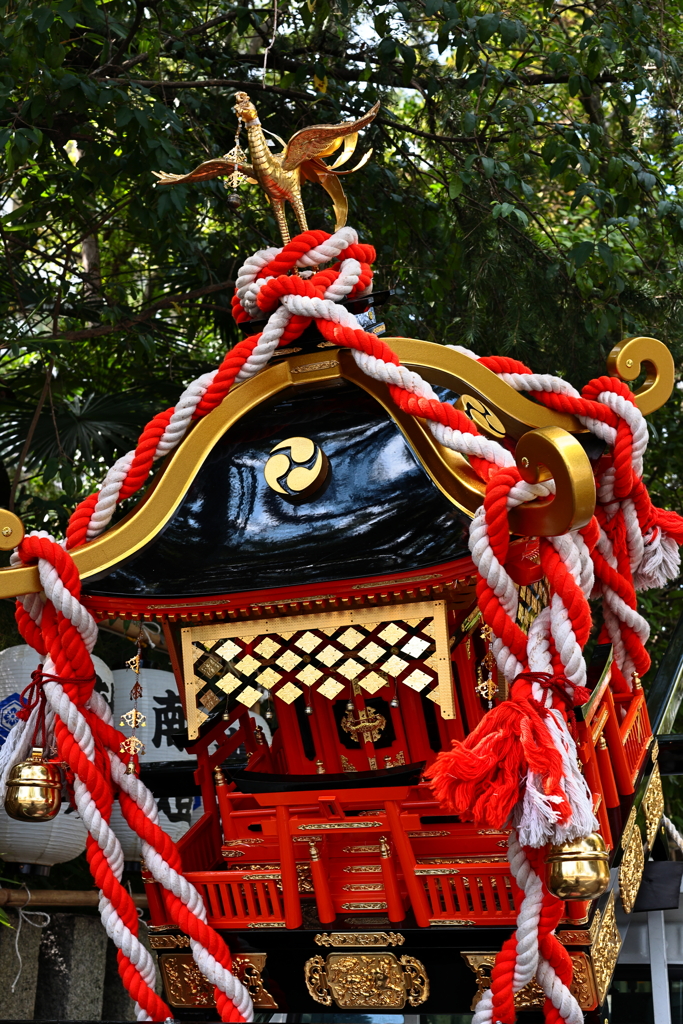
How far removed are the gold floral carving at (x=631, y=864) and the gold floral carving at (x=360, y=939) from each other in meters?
0.85

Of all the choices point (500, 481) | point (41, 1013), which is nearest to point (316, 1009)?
point (500, 481)

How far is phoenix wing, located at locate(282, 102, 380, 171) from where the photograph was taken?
3.58 metres

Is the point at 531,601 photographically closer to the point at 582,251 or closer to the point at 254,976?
the point at 254,976

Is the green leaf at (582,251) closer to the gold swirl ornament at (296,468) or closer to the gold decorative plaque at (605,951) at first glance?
the gold swirl ornament at (296,468)

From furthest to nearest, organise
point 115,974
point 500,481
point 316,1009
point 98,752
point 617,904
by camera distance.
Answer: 1. point 115,974
2. point 617,904
3. point 316,1009
4. point 98,752
5. point 500,481

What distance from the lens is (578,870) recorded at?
240 centimetres

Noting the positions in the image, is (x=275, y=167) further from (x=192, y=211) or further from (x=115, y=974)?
(x=115, y=974)

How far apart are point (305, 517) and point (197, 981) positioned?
169 cm

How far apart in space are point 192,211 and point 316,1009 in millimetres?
4620

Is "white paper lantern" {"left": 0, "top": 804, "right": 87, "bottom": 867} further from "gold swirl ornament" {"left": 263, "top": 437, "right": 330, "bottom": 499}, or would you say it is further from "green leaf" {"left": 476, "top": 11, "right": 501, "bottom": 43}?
"green leaf" {"left": 476, "top": 11, "right": 501, "bottom": 43}

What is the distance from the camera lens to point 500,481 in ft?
8.20

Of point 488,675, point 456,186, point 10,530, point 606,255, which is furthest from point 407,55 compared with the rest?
point 10,530

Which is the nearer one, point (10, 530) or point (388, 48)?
point (10, 530)

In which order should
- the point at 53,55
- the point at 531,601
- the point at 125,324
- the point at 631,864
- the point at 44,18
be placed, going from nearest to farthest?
the point at 531,601
the point at 631,864
the point at 44,18
the point at 53,55
the point at 125,324
